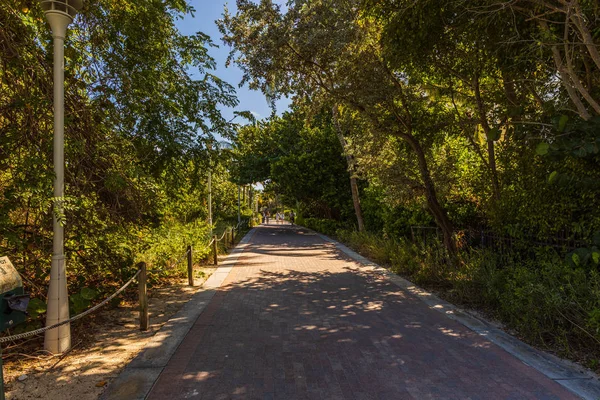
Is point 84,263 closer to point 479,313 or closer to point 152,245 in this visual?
point 152,245

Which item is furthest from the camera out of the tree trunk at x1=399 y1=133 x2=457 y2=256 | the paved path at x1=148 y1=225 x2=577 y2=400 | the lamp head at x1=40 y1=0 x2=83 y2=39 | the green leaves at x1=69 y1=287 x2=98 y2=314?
the tree trunk at x1=399 y1=133 x2=457 y2=256

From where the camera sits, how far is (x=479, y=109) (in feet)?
25.8

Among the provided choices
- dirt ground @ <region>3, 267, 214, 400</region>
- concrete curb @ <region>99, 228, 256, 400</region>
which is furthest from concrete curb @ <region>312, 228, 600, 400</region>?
dirt ground @ <region>3, 267, 214, 400</region>

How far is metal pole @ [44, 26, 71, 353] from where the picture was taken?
167 inches

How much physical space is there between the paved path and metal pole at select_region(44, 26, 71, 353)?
4.48 ft

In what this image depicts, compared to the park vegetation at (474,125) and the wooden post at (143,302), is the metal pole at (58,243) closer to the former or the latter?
the wooden post at (143,302)

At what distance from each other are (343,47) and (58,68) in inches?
227

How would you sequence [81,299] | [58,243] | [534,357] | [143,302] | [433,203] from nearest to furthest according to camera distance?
[534,357] → [58,243] → [81,299] → [143,302] → [433,203]

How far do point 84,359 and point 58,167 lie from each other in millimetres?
2174

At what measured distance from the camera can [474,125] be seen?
8641 mm

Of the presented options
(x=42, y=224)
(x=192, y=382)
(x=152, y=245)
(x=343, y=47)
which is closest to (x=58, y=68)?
(x=42, y=224)

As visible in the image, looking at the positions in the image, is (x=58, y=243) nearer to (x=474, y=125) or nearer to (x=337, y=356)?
(x=337, y=356)

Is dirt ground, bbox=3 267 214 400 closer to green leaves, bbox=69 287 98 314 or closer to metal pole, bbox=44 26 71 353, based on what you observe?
metal pole, bbox=44 26 71 353

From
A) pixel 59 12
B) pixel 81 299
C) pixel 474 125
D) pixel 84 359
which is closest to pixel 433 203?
pixel 474 125
